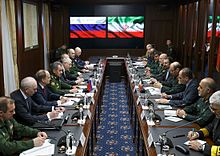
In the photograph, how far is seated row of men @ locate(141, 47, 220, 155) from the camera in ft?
8.43

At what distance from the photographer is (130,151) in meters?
4.10

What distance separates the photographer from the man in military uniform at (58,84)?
4.55 metres

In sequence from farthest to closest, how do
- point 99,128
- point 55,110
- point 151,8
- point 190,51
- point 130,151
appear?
point 151,8, point 190,51, point 99,128, point 130,151, point 55,110

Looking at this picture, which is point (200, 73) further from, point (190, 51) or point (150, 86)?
point (150, 86)

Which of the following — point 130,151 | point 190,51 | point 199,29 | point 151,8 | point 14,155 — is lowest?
point 130,151

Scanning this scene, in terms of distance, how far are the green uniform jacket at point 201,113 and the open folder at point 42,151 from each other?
1.55 m

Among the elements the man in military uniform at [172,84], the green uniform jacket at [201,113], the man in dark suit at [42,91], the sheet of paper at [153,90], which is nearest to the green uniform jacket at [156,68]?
the man in military uniform at [172,84]

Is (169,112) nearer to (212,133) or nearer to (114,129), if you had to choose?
(212,133)

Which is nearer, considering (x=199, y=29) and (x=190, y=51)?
(x=199, y=29)

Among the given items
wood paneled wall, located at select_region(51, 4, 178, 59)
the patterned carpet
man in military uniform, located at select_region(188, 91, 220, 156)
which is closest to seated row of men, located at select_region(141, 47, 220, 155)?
man in military uniform, located at select_region(188, 91, 220, 156)

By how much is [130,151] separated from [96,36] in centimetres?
700

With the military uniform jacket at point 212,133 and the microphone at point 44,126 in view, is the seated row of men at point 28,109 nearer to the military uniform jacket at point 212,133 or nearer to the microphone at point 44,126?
the microphone at point 44,126

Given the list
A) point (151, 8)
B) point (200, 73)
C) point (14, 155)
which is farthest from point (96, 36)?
point (14, 155)

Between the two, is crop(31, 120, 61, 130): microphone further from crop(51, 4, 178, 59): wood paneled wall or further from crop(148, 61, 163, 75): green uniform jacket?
crop(51, 4, 178, 59): wood paneled wall
